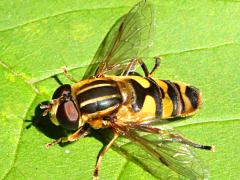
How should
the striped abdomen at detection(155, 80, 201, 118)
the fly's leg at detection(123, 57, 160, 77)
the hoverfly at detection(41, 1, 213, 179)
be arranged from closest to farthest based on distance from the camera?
1. the hoverfly at detection(41, 1, 213, 179)
2. the striped abdomen at detection(155, 80, 201, 118)
3. the fly's leg at detection(123, 57, 160, 77)

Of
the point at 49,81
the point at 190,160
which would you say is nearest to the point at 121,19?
the point at 49,81

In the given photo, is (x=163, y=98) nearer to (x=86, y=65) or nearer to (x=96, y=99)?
(x=96, y=99)

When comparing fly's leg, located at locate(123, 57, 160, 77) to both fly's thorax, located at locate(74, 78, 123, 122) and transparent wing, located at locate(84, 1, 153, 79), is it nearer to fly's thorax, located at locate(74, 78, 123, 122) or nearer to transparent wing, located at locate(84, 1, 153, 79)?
transparent wing, located at locate(84, 1, 153, 79)

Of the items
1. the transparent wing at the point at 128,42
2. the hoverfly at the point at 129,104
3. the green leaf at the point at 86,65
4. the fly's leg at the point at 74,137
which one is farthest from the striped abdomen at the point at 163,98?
the fly's leg at the point at 74,137

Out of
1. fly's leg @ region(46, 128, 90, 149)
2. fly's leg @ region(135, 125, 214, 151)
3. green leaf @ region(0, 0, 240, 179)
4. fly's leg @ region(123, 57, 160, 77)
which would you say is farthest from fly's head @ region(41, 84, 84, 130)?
fly's leg @ region(123, 57, 160, 77)

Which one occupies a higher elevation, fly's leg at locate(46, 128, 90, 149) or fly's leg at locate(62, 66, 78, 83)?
fly's leg at locate(62, 66, 78, 83)

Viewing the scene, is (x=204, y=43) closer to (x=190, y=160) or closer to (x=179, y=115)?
(x=179, y=115)
